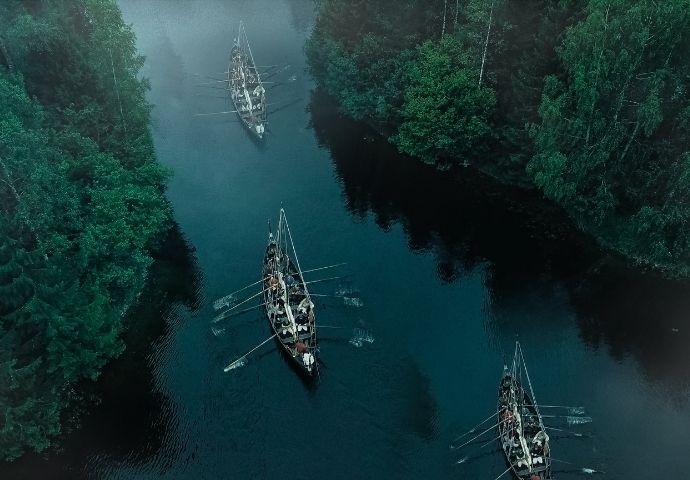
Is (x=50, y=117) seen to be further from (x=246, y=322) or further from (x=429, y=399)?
(x=429, y=399)

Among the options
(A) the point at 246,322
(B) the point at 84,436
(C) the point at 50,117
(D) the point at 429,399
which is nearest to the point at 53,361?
(B) the point at 84,436

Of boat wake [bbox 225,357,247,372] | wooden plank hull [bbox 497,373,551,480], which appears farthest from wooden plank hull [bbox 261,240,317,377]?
wooden plank hull [bbox 497,373,551,480]

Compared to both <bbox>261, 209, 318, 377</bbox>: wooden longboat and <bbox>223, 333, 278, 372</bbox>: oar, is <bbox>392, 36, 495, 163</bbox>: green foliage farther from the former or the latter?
<bbox>223, 333, 278, 372</bbox>: oar

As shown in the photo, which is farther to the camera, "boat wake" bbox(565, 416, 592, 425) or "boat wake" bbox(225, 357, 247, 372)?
"boat wake" bbox(225, 357, 247, 372)

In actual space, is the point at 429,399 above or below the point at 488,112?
below

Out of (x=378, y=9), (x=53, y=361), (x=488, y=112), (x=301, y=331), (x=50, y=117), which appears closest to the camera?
(x=53, y=361)

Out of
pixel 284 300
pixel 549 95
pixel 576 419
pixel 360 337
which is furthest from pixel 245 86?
pixel 576 419

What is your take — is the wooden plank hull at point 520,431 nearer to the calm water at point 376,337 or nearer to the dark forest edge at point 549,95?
the calm water at point 376,337
